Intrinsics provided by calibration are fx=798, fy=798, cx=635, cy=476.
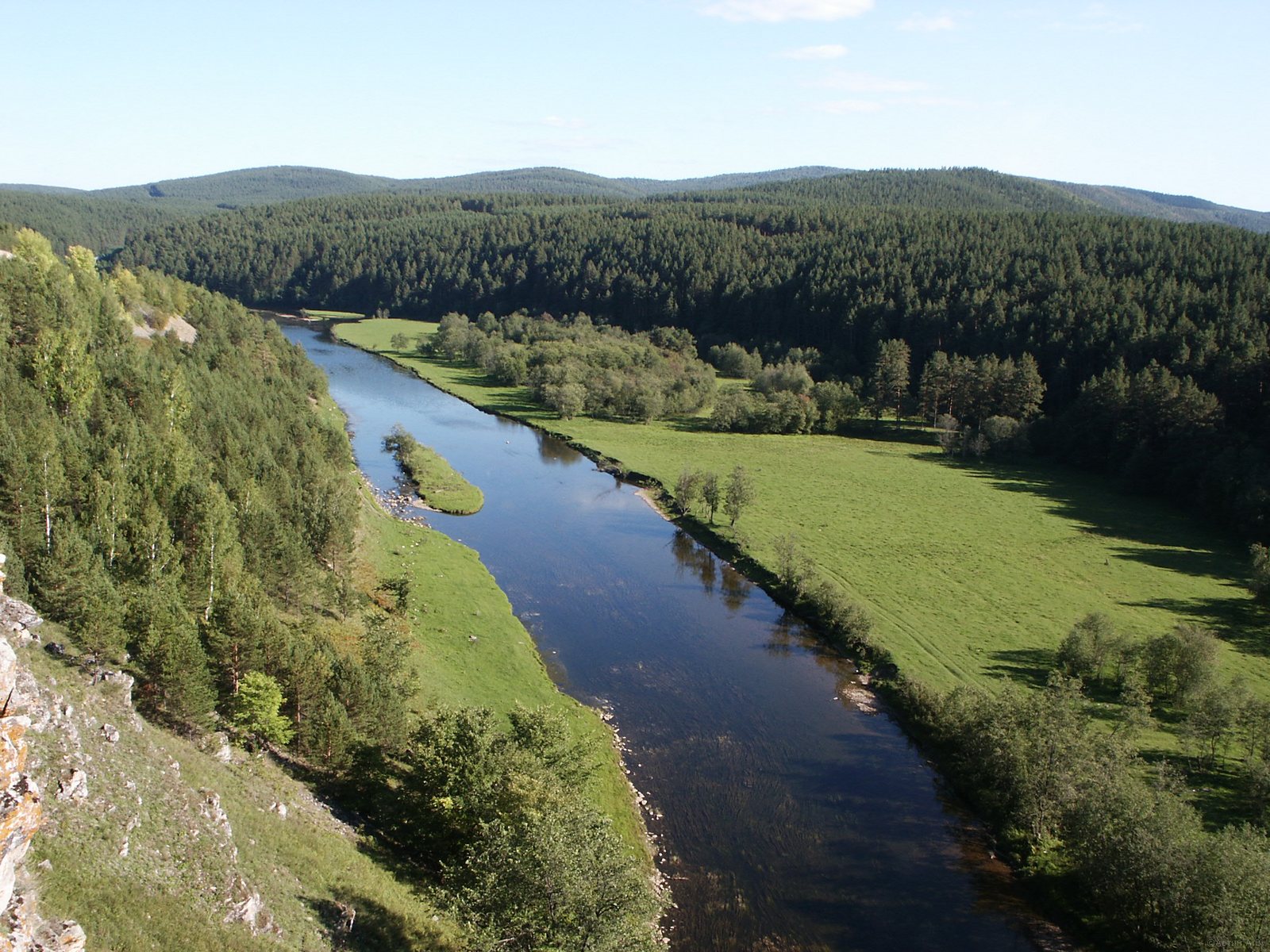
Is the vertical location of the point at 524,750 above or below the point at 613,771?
above

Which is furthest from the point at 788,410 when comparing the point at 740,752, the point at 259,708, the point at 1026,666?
the point at 259,708

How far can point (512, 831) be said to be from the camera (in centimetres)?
2356

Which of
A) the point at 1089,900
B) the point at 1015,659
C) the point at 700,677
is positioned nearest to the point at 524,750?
the point at 700,677

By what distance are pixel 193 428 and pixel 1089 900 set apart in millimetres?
58238

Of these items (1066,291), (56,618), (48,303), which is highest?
(1066,291)

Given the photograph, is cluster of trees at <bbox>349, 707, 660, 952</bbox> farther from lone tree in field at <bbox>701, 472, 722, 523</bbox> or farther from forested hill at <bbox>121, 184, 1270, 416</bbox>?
forested hill at <bbox>121, 184, 1270, 416</bbox>

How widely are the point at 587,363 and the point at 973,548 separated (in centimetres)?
8249

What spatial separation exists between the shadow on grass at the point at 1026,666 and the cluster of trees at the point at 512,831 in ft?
86.8

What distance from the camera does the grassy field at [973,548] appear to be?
50.7 metres

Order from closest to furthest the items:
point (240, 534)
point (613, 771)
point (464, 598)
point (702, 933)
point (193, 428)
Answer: point (702, 933), point (613, 771), point (240, 534), point (464, 598), point (193, 428)

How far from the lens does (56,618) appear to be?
31.3m

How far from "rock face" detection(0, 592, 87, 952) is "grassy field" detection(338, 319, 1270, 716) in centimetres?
4103

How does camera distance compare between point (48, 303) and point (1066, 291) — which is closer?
point (48, 303)

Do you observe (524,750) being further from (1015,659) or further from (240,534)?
(1015,659)
